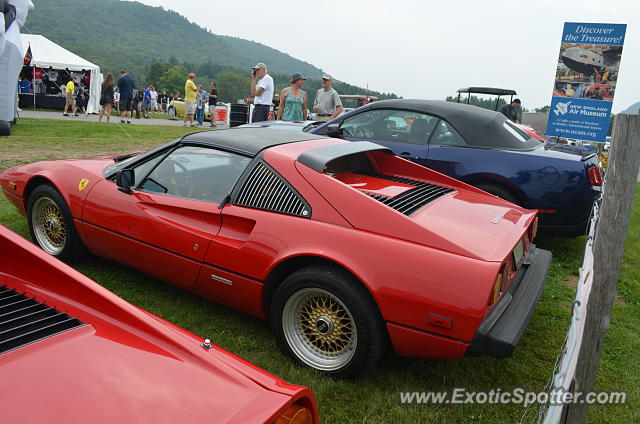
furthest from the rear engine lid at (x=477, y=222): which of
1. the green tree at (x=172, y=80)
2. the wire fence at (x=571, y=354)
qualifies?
the green tree at (x=172, y=80)

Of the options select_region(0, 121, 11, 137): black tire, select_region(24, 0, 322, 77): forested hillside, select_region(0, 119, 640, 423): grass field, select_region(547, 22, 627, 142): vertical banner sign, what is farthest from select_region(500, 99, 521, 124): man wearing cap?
select_region(24, 0, 322, 77): forested hillside

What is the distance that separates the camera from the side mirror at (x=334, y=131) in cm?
579

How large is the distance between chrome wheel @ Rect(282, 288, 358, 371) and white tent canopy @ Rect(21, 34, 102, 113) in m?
21.5

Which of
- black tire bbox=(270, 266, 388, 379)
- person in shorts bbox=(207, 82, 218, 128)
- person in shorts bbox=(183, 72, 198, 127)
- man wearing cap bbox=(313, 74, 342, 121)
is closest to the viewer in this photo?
black tire bbox=(270, 266, 388, 379)

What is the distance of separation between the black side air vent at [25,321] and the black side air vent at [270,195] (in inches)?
52.1

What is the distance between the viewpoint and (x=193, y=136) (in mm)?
3318

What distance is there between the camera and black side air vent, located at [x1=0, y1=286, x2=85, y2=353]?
1.44 metres

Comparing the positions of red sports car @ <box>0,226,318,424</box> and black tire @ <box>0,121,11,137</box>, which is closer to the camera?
red sports car @ <box>0,226,318,424</box>

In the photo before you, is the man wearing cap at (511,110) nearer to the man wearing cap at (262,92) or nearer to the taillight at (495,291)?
the man wearing cap at (262,92)

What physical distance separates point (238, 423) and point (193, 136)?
96.6 inches

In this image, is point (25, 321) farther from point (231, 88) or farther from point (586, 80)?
point (231, 88)

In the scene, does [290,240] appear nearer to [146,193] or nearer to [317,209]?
[317,209]

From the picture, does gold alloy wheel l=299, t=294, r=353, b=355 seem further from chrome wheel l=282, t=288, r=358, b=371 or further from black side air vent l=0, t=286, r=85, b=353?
black side air vent l=0, t=286, r=85, b=353

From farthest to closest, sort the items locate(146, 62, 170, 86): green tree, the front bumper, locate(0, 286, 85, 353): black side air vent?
locate(146, 62, 170, 86): green tree → the front bumper → locate(0, 286, 85, 353): black side air vent
